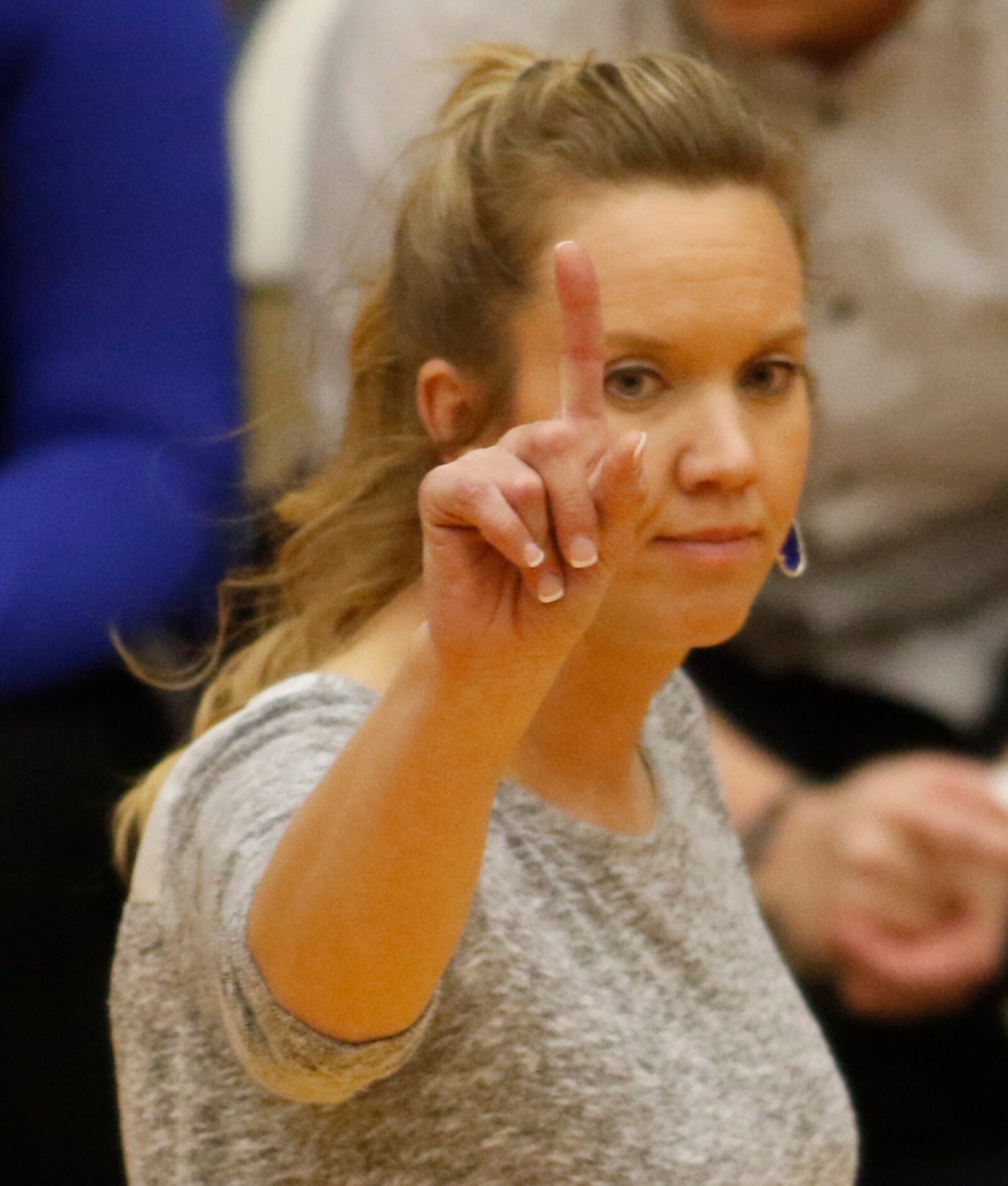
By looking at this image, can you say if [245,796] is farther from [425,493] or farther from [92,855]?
[92,855]

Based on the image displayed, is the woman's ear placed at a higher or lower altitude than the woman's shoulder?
higher

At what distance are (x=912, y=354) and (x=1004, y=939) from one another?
0.37 meters

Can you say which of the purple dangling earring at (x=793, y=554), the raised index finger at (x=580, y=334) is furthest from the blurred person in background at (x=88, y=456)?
the raised index finger at (x=580, y=334)

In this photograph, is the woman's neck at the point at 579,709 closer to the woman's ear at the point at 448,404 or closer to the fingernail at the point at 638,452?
the woman's ear at the point at 448,404

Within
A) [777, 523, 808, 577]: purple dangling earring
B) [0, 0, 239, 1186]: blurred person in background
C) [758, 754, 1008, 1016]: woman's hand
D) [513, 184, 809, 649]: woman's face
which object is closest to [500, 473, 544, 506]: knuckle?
[513, 184, 809, 649]: woman's face

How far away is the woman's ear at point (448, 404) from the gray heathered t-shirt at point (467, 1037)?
0.33 feet

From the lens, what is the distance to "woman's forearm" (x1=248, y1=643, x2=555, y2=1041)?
48 centimetres

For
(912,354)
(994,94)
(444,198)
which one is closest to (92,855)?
(444,198)

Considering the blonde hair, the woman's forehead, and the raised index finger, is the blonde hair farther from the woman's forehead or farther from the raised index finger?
the raised index finger

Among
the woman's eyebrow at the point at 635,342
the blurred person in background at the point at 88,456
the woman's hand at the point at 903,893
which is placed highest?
the woman's eyebrow at the point at 635,342

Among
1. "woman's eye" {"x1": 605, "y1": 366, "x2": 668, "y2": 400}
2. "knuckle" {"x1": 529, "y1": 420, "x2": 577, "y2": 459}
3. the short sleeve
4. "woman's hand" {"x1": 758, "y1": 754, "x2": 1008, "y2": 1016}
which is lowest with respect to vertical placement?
"woman's hand" {"x1": 758, "y1": 754, "x2": 1008, "y2": 1016}

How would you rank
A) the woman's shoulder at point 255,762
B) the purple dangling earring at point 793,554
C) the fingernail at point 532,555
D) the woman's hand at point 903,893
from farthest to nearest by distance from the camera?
the woman's hand at point 903,893
the purple dangling earring at point 793,554
the woman's shoulder at point 255,762
the fingernail at point 532,555

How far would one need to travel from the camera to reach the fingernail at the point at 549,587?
0.46m

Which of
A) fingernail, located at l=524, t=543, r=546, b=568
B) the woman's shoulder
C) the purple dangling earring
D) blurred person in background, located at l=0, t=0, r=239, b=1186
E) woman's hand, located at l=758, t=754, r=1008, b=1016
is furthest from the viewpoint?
woman's hand, located at l=758, t=754, r=1008, b=1016
